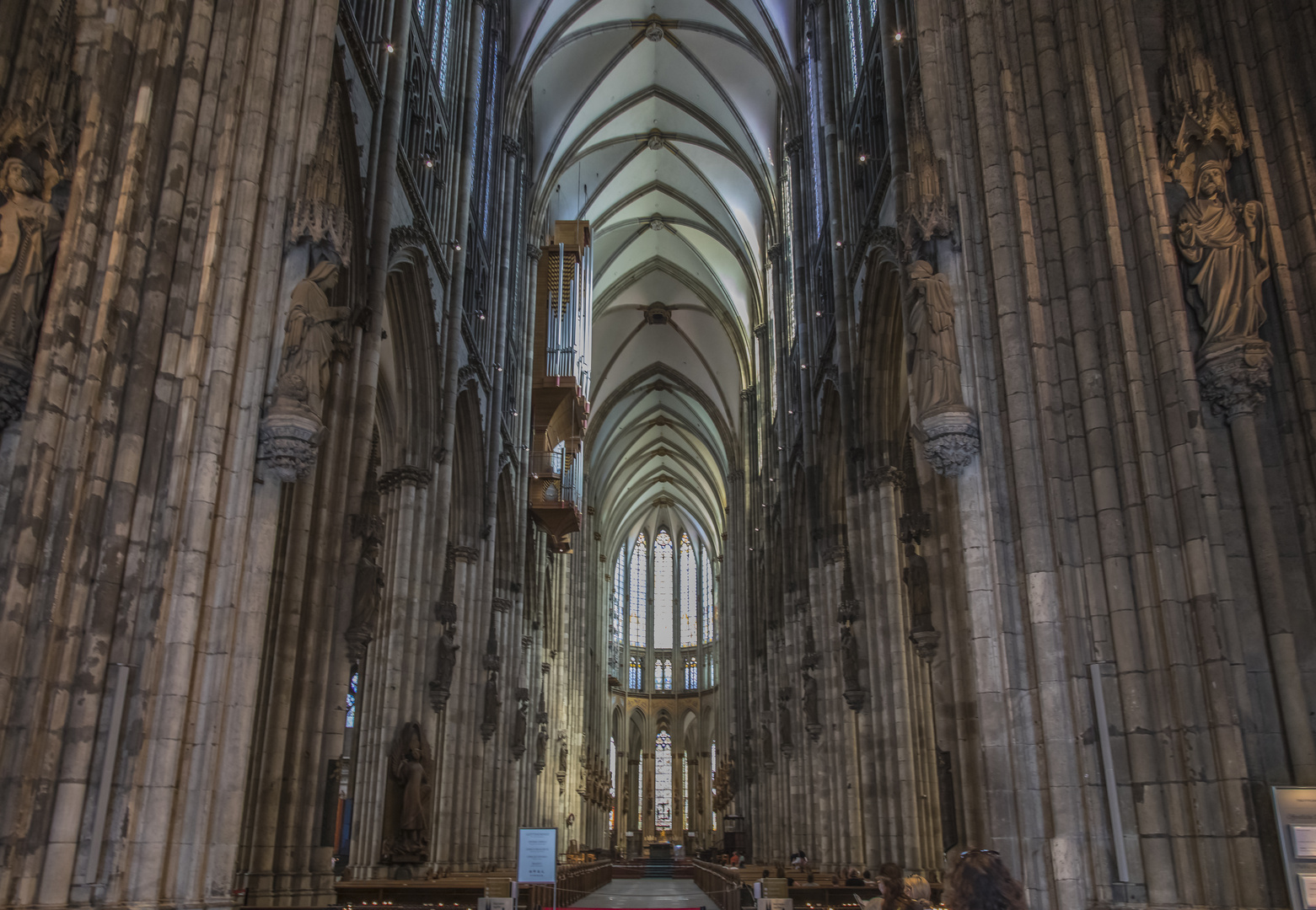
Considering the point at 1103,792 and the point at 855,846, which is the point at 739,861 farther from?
the point at 1103,792

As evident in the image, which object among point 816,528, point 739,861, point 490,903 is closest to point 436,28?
point 816,528

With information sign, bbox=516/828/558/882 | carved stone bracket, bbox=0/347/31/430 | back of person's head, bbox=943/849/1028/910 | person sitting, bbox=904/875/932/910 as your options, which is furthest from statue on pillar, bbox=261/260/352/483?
back of person's head, bbox=943/849/1028/910

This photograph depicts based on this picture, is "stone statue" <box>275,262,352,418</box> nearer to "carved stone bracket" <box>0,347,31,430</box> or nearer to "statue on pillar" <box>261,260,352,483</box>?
"statue on pillar" <box>261,260,352,483</box>

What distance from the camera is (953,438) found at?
10602 millimetres

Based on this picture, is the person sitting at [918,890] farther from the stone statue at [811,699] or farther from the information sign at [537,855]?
the stone statue at [811,699]

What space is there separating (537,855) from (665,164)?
3014 cm

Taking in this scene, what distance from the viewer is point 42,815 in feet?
26.3

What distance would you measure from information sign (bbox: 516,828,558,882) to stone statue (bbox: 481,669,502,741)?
11.1 m

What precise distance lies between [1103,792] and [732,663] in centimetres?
4135

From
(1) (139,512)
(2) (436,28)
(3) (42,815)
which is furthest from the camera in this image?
(2) (436,28)

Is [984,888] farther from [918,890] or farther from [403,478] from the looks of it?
[403,478]

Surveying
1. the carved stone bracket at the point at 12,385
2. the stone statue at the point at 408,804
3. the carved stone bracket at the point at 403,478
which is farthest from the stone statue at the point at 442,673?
the carved stone bracket at the point at 12,385

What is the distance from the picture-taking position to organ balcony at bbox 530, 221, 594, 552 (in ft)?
111

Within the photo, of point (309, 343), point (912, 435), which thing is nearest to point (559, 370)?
point (912, 435)
